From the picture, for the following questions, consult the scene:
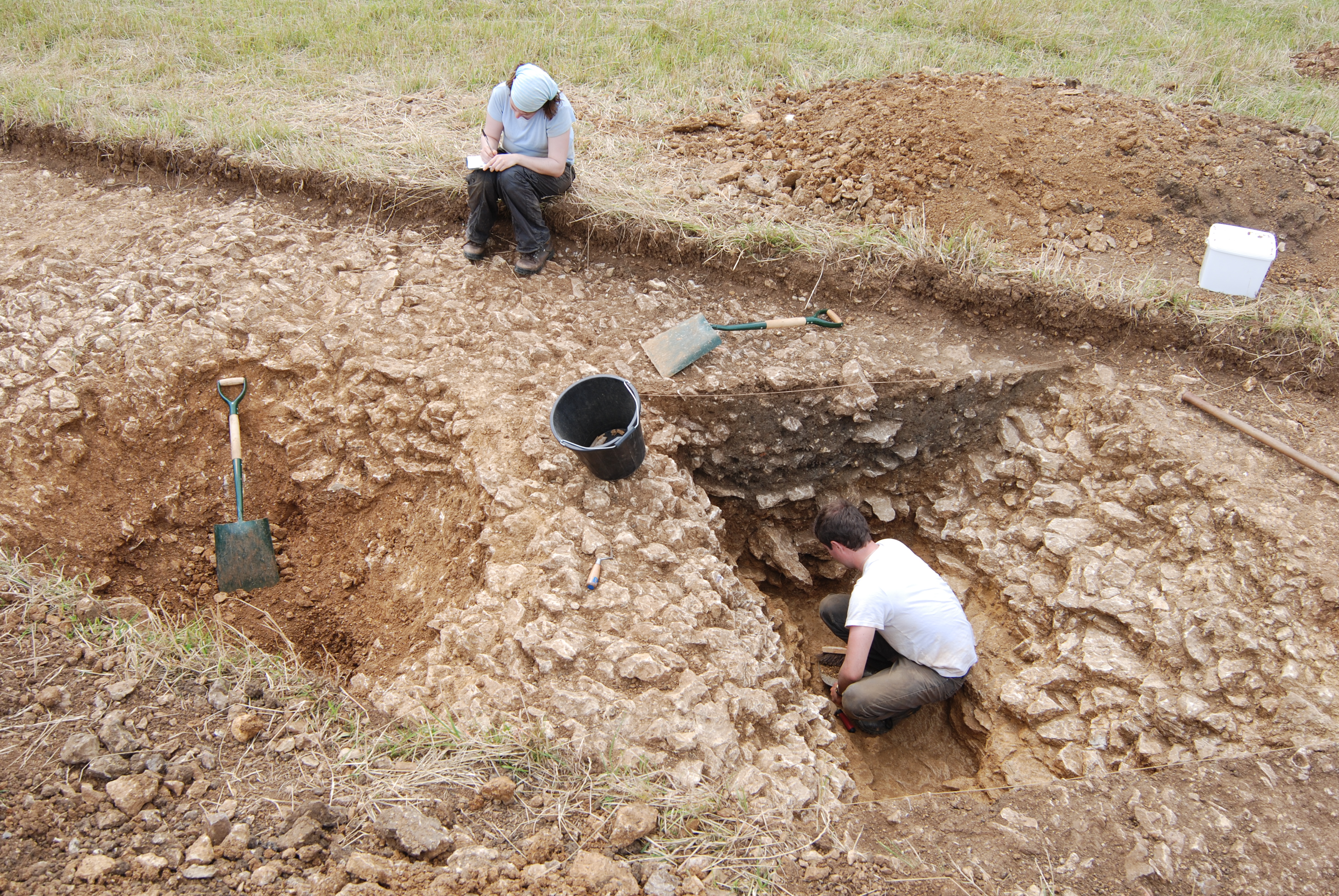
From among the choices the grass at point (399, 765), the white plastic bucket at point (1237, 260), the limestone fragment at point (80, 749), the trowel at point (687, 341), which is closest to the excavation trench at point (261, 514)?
the grass at point (399, 765)

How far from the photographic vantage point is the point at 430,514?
332cm

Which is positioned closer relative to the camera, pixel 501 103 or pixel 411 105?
pixel 501 103

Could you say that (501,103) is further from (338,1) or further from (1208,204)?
(338,1)

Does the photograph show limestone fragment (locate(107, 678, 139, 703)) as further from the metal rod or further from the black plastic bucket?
the metal rod

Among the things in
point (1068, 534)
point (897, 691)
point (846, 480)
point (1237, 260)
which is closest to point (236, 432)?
point (846, 480)

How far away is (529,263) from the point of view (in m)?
4.06

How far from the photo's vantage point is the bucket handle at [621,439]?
2.79 metres

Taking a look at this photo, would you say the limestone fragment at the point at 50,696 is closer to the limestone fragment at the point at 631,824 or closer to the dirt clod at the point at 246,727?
the dirt clod at the point at 246,727

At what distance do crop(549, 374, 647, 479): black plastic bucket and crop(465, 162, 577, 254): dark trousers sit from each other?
3.86 feet

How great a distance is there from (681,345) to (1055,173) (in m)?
2.64

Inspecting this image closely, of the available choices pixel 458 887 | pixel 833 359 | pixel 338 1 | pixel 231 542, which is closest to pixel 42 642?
pixel 231 542

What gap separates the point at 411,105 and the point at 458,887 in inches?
211

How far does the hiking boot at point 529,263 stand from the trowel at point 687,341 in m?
0.86

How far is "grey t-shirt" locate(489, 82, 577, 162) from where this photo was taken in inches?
148
